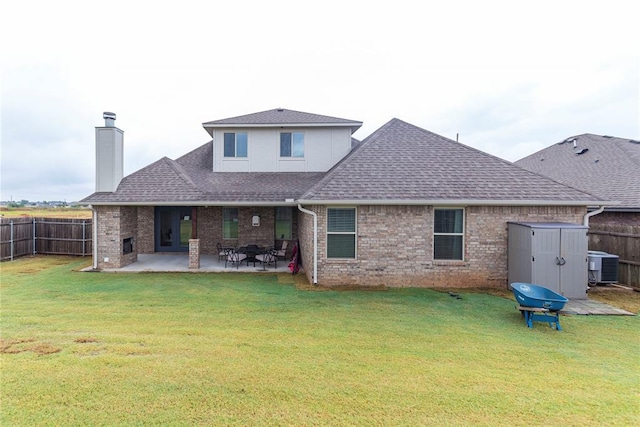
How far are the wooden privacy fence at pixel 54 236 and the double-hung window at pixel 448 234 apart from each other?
1550cm

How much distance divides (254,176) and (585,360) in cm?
1197

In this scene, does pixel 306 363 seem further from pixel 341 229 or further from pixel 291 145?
pixel 291 145

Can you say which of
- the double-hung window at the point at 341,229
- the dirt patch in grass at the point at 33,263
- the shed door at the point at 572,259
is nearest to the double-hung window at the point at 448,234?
the shed door at the point at 572,259

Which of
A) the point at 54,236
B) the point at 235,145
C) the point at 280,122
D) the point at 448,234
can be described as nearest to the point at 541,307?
the point at 448,234

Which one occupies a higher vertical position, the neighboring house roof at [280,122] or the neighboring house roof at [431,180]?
the neighboring house roof at [280,122]

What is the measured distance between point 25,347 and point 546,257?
→ 11.2 m

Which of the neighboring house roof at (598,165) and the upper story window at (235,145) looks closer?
the neighboring house roof at (598,165)

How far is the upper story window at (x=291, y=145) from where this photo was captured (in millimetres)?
13711

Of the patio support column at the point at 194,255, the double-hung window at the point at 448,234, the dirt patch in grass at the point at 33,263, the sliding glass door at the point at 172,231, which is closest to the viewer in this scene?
the double-hung window at the point at 448,234

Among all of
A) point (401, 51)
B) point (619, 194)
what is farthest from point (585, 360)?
point (401, 51)

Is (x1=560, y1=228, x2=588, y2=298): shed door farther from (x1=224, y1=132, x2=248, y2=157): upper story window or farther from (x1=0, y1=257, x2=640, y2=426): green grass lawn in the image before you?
(x1=224, y1=132, x2=248, y2=157): upper story window

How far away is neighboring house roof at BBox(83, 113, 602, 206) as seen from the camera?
29.2 ft

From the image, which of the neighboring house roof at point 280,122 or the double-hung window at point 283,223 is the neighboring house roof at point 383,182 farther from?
the neighboring house roof at point 280,122

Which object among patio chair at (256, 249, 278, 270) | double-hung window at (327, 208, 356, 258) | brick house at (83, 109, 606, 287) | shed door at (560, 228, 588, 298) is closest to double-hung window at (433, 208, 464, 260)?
brick house at (83, 109, 606, 287)
